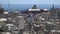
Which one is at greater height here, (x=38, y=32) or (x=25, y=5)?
(x=25, y=5)

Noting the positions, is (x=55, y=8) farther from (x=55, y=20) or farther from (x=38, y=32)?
(x=38, y=32)

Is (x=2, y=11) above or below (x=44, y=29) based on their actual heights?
above

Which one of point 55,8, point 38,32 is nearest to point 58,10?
point 55,8

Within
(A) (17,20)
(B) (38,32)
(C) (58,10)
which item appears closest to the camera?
A: (B) (38,32)

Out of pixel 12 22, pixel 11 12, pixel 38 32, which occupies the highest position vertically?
pixel 11 12

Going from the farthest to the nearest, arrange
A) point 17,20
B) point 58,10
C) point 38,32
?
point 58,10 < point 17,20 < point 38,32

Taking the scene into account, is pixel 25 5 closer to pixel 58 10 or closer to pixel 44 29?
pixel 44 29

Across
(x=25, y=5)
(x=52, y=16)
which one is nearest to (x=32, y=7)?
(x=25, y=5)

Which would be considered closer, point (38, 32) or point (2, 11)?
point (38, 32)

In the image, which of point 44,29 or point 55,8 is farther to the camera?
point 55,8
